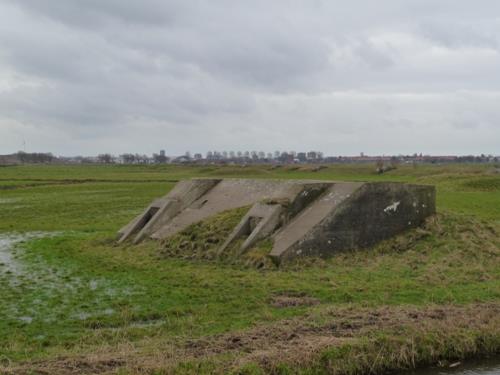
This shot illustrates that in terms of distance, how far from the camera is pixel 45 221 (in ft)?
101

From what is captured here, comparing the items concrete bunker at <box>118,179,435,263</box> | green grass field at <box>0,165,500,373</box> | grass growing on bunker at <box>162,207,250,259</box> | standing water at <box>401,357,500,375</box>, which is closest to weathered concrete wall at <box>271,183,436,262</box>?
concrete bunker at <box>118,179,435,263</box>

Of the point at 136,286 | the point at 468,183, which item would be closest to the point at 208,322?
the point at 136,286

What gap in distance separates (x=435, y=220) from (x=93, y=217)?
2018 centimetres

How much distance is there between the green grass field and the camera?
884cm

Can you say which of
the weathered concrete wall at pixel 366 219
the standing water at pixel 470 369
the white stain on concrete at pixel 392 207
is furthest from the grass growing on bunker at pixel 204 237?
the standing water at pixel 470 369

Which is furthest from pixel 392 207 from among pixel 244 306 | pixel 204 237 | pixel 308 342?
pixel 308 342

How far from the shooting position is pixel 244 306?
11.7m

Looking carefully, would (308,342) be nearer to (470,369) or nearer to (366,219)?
(470,369)

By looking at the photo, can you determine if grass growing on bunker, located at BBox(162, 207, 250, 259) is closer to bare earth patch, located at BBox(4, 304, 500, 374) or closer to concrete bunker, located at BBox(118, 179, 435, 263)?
concrete bunker, located at BBox(118, 179, 435, 263)

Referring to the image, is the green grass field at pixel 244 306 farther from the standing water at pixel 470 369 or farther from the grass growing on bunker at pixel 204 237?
the grass growing on bunker at pixel 204 237

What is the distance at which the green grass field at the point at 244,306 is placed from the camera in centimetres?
884

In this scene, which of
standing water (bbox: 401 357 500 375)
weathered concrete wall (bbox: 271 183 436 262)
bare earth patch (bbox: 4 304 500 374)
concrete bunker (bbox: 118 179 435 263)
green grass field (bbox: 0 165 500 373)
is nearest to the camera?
bare earth patch (bbox: 4 304 500 374)

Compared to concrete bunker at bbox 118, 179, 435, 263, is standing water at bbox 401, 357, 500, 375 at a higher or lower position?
lower

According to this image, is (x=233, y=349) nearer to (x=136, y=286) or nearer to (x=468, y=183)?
(x=136, y=286)
